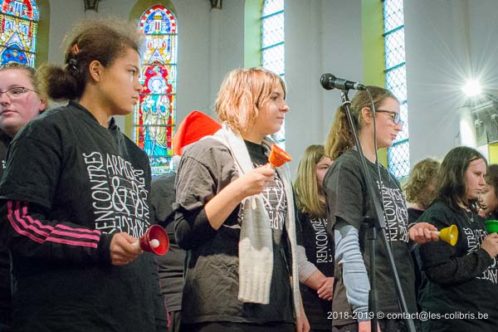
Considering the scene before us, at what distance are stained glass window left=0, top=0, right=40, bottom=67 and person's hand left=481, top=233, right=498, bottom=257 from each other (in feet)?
33.8

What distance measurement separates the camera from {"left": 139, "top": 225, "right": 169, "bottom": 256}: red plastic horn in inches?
69.5

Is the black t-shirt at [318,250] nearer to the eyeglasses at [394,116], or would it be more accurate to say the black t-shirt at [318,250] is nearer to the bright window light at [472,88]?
the eyeglasses at [394,116]

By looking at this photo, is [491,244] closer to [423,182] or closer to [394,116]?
[394,116]

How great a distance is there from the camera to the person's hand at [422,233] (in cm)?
289

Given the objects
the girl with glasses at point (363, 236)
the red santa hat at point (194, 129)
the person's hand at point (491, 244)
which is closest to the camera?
the girl with glasses at point (363, 236)

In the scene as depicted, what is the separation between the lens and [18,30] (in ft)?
40.5

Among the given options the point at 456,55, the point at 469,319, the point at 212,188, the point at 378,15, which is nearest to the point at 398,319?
the point at 469,319

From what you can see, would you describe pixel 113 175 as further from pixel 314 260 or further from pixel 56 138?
pixel 314 260

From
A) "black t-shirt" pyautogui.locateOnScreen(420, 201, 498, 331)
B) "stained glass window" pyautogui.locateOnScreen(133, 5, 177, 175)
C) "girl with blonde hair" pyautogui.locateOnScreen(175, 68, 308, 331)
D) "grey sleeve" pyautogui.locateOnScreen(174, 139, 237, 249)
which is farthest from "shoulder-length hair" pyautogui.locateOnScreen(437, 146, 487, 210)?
"stained glass window" pyautogui.locateOnScreen(133, 5, 177, 175)

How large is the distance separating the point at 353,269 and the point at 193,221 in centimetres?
78

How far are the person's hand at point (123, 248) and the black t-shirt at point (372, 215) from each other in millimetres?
1169

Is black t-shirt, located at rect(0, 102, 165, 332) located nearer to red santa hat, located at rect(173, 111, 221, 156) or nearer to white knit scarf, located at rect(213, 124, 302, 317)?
white knit scarf, located at rect(213, 124, 302, 317)

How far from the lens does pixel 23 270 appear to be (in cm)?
192

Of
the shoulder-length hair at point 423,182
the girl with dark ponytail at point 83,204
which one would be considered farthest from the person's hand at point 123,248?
the shoulder-length hair at point 423,182
